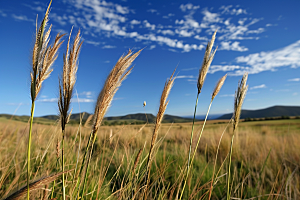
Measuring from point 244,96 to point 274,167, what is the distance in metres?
3.81

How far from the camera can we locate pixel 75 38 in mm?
1031

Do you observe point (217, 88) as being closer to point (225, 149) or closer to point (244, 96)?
point (244, 96)

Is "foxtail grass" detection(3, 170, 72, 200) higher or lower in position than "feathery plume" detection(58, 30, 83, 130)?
lower

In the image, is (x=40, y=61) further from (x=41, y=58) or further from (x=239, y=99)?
(x=239, y=99)

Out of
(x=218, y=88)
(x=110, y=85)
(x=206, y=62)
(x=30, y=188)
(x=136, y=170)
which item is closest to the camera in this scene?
(x=30, y=188)

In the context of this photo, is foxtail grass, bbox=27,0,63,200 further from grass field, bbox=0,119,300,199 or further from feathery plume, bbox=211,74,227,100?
feathery plume, bbox=211,74,227,100

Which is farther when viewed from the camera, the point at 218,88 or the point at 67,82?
the point at 218,88

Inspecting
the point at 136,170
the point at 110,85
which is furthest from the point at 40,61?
the point at 136,170

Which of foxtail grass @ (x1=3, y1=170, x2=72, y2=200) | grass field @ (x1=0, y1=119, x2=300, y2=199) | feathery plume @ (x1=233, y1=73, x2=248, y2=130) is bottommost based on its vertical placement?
grass field @ (x1=0, y1=119, x2=300, y2=199)

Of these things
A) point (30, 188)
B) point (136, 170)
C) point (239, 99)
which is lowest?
point (136, 170)

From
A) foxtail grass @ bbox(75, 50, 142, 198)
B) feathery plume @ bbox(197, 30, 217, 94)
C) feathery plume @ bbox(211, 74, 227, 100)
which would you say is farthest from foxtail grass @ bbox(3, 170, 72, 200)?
feathery plume @ bbox(211, 74, 227, 100)

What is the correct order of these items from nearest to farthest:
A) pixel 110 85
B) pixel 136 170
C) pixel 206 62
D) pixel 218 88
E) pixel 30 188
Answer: pixel 30 188
pixel 110 85
pixel 206 62
pixel 218 88
pixel 136 170

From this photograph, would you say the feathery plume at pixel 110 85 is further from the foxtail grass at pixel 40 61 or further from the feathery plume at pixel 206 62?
the feathery plume at pixel 206 62

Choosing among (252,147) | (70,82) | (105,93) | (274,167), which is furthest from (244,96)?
(252,147)
